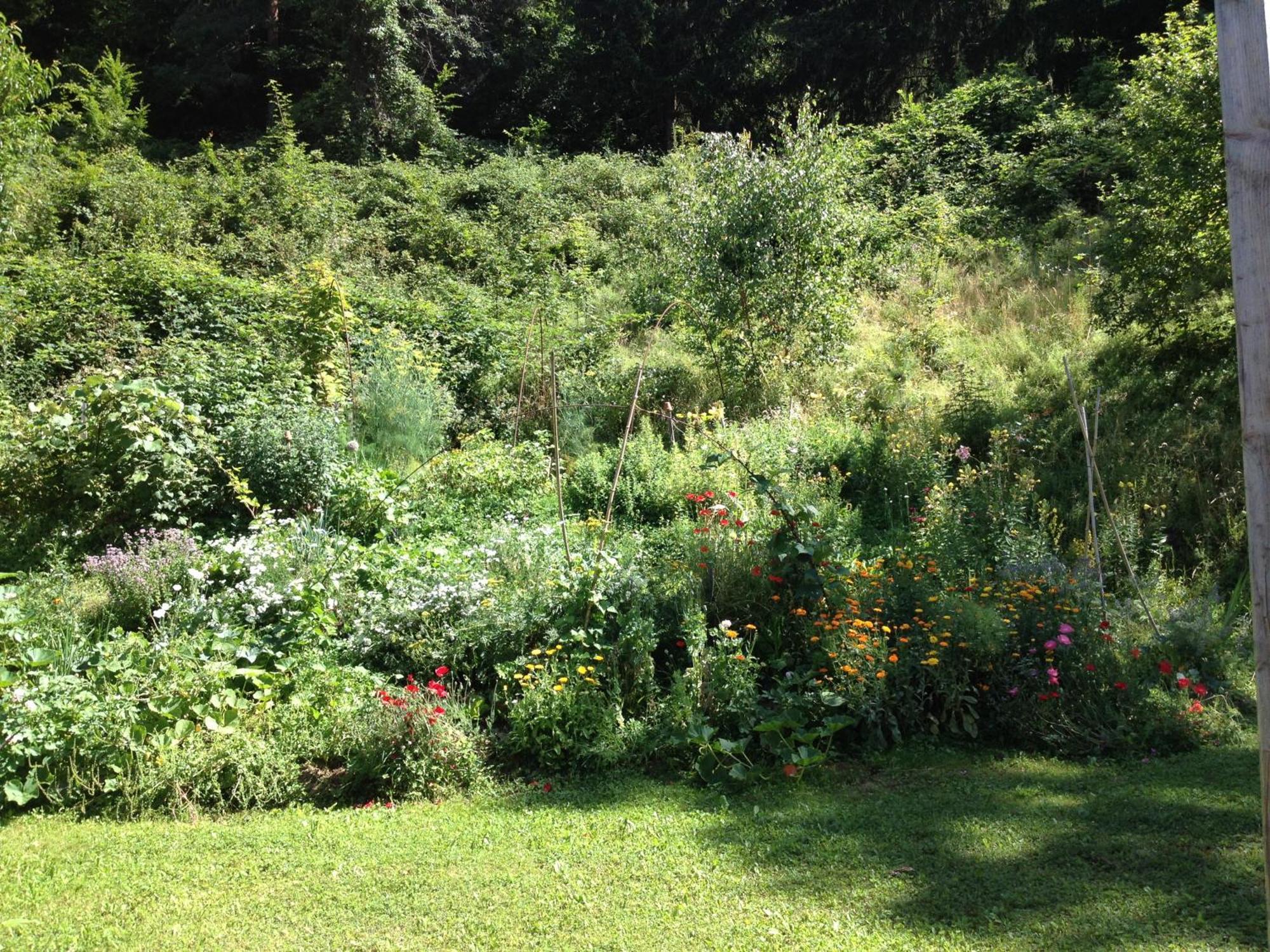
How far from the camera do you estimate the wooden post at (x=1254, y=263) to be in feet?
Result: 5.20

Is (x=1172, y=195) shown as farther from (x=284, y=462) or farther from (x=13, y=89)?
(x=13, y=89)

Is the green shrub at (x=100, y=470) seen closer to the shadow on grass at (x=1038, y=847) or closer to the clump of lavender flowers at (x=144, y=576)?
the clump of lavender flowers at (x=144, y=576)

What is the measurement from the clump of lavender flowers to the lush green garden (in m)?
0.04

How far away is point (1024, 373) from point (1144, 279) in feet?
5.62

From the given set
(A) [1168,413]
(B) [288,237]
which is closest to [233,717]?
(A) [1168,413]

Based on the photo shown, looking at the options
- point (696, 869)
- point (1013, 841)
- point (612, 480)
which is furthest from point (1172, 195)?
point (696, 869)

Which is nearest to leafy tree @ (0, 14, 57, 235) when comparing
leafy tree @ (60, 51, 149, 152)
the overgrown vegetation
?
the overgrown vegetation

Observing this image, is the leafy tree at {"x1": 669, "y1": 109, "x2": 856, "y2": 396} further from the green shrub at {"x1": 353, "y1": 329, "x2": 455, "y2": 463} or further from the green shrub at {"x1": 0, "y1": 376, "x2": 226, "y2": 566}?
the green shrub at {"x1": 0, "y1": 376, "x2": 226, "y2": 566}

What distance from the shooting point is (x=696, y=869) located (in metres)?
3.49

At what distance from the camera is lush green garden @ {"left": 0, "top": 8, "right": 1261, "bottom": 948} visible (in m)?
3.47

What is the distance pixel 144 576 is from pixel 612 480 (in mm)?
3602

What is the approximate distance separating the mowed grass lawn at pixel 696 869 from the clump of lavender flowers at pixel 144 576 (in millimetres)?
1899

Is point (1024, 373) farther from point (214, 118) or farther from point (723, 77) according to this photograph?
point (214, 118)

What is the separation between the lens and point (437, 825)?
12.9ft
